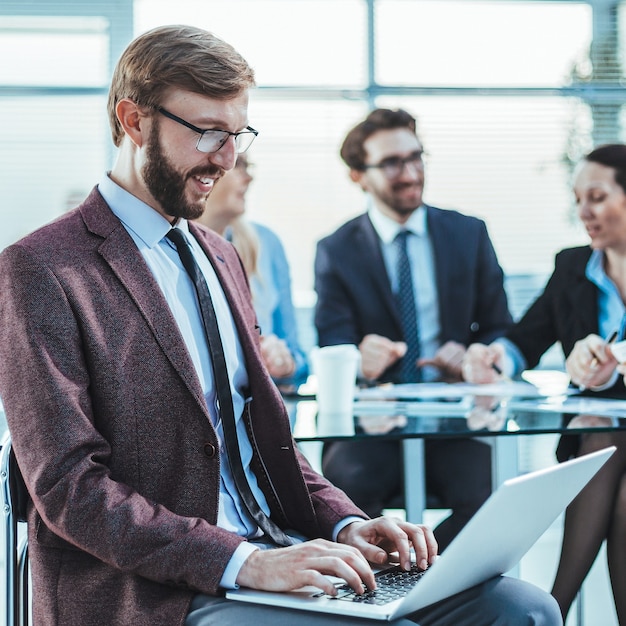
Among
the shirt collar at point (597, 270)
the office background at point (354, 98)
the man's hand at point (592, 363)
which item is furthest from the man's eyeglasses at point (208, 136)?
the office background at point (354, 98)

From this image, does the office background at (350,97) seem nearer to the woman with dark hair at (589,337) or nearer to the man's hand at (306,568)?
the woman with dark hair at (589,337)

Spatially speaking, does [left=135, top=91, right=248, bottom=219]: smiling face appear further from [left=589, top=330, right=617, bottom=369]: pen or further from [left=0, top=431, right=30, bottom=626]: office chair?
[left=589, top=330, right=617, bottom=369]: pen

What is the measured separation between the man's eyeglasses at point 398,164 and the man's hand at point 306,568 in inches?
89.2

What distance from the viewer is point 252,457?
1571 millimetres

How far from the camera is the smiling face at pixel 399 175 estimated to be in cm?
338

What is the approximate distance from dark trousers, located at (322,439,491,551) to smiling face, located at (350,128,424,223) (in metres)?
1.01

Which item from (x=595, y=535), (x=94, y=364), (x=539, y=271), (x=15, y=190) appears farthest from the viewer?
(x=539, y=271)

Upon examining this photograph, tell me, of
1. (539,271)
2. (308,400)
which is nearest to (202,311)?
(308,400)

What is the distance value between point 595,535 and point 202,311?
1.44 m

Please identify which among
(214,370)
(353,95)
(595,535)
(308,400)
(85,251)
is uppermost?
(353,95)

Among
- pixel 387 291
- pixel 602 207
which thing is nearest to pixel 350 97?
pixel 387 291

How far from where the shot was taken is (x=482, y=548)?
1225 millimetres

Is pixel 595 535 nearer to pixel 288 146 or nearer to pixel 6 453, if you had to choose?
pixel 6 453

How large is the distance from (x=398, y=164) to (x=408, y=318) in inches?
21.9
